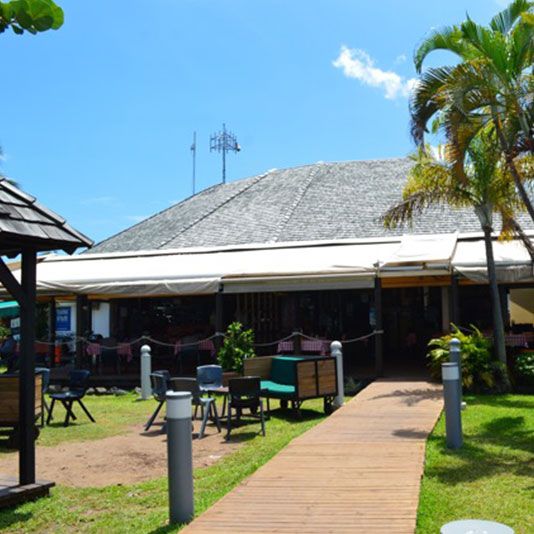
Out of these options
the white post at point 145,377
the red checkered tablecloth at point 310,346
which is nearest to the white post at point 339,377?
the red checkered tablecloth at point 310,346

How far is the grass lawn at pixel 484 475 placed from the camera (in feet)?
17.2

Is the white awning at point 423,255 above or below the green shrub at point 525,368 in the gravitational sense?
above

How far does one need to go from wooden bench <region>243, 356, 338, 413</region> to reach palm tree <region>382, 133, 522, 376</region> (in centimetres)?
378

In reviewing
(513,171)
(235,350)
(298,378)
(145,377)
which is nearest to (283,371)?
(298,378)

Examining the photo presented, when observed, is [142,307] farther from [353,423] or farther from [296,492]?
[296,492]

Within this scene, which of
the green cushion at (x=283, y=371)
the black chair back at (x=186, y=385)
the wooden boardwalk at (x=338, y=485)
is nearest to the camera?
the wooden boardwalk at (x=338, y=485)

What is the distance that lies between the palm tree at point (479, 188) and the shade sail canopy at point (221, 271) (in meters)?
2.47

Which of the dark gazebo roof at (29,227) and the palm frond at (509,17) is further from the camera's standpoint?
the palm frond at (509,17)

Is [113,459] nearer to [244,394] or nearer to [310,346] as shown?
[244,394]

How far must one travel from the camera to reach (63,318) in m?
27.3

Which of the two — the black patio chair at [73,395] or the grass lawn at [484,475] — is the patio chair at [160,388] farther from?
the grass lawn at [484,475]

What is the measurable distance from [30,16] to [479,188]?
11004 millimetres

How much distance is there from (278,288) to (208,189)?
1584 cm

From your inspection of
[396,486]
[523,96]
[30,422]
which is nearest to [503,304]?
[523,96]
